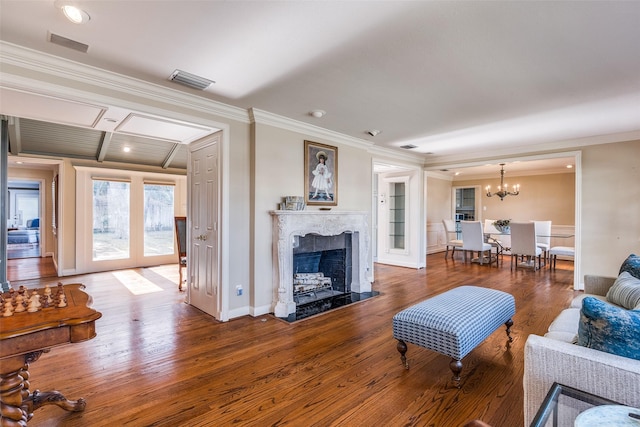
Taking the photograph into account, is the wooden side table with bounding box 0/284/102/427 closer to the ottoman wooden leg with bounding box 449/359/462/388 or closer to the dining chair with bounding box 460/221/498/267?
the ottoman wooden leg with bounding box 449/359/462/388

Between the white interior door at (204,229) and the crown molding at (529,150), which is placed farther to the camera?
the crown molding at (529,150)

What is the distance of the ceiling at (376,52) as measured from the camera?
71.2 inches

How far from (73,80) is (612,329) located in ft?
13.0

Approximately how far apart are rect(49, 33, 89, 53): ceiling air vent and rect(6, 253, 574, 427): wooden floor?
8.10 feet

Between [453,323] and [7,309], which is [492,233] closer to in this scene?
[453,323]

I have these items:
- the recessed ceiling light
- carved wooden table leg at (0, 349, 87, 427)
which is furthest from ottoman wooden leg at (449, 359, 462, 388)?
the recessed ceiling light

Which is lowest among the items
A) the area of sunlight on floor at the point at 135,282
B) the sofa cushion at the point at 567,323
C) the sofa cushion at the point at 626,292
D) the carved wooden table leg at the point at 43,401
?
the area of sunlight on floor at the point at 135,282

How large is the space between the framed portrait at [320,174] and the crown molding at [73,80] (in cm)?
148

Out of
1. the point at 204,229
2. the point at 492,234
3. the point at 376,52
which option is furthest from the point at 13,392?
the point at 492,234

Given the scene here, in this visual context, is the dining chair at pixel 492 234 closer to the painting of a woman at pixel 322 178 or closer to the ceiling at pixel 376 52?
the ceiling at pixel 376 52

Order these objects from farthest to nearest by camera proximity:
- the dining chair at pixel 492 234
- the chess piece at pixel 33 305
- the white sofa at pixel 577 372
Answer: the dining chair at pixel 492 234, the chess piece at pixel 33 305, the white sofa at pixel 577 372

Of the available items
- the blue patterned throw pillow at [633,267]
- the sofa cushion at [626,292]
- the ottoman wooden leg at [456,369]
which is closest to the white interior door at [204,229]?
the ottoman wooden leg at [456,369]

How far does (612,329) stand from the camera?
1.33 metres

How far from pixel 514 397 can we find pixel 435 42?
250 cm
